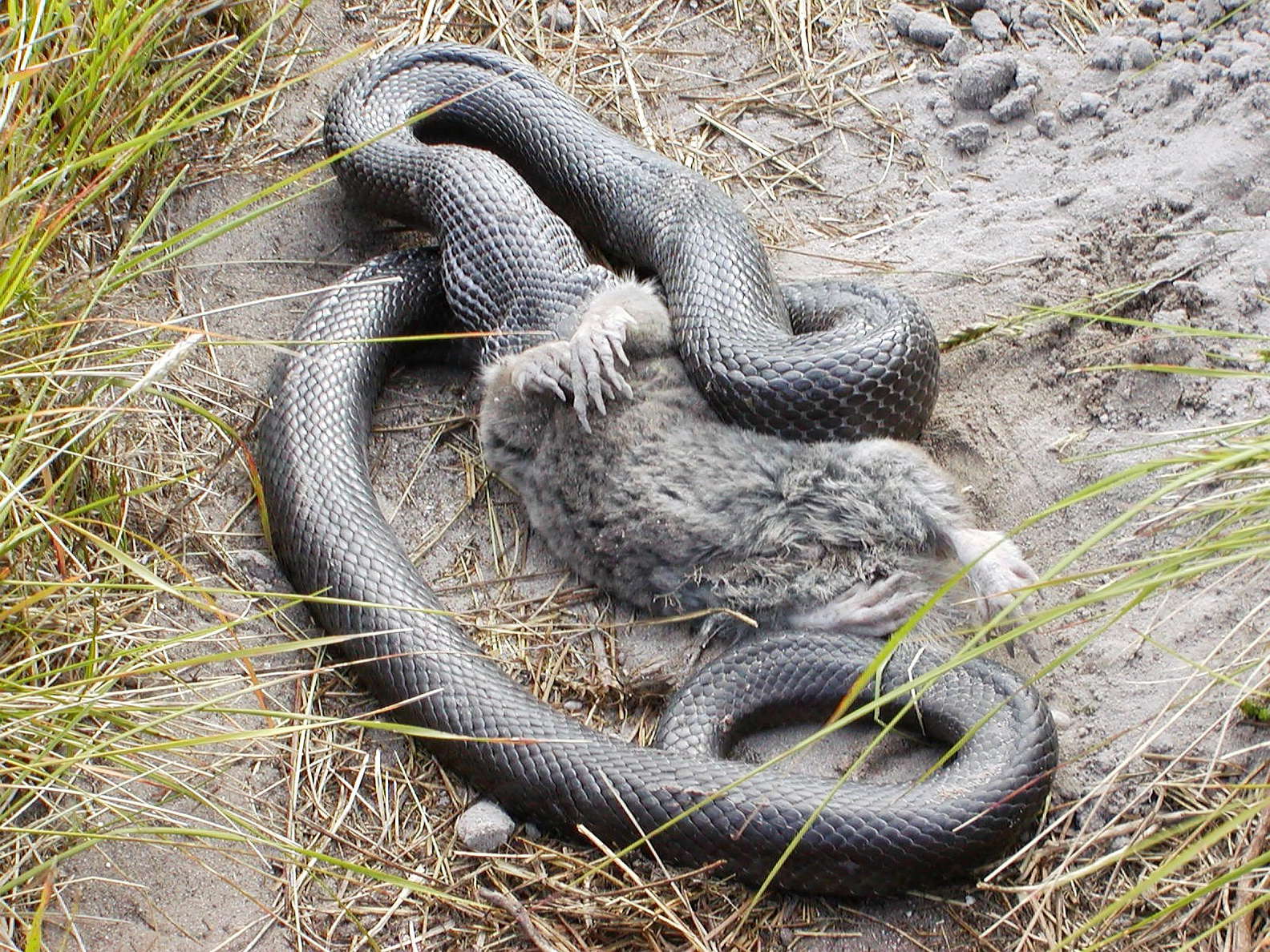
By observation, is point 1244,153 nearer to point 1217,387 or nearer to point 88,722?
point 1217,387

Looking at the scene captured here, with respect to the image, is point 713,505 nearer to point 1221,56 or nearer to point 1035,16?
point 1221,56

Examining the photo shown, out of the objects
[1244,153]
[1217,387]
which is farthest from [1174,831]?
[1244,153]

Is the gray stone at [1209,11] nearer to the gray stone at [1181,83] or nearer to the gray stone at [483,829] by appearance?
the gray stone at [1181,83]

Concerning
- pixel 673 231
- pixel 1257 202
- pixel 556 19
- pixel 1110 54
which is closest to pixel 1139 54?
pixel 1110 54

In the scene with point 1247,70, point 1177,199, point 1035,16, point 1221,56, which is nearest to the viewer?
point 1177,199

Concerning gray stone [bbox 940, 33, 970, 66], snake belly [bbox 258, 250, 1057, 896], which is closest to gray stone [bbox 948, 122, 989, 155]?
gray stone [bbox 940, 33, 970, 66]

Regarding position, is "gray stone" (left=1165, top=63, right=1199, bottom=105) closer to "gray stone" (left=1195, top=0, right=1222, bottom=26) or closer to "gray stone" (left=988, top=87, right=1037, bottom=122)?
"gray stone" (left=1195, top=0, right=1222, bottom=26)
